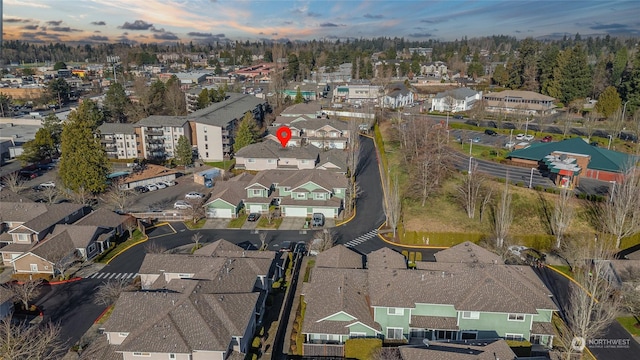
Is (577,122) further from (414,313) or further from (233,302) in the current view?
(233,302)

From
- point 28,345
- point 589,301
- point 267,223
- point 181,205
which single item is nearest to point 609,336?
point 589,301

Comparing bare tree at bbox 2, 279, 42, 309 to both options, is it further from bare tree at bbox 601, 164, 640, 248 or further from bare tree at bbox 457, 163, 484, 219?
bare tree at bbox 601, 164, 640, 248

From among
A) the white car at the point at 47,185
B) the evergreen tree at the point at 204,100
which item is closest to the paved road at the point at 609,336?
the white car at the point at 47,185

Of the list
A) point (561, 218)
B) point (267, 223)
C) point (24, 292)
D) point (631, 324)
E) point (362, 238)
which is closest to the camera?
point (631, 324)

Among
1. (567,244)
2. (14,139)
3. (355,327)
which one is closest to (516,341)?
(355,327)

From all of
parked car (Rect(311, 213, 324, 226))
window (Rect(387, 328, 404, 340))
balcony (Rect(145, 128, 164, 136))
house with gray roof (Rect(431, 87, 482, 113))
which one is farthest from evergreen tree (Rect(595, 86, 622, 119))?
balcony (Rect(145, 128, 164, 136))

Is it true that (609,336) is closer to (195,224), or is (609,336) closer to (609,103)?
(195,224)
